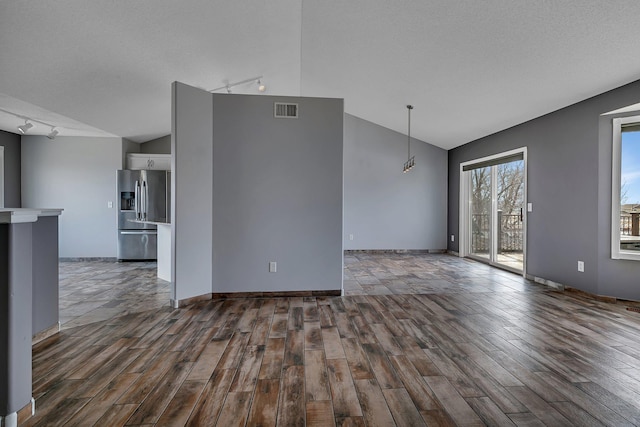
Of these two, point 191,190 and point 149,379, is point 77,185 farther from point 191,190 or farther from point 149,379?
point 149,379

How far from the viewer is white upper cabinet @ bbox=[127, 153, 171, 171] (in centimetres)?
670

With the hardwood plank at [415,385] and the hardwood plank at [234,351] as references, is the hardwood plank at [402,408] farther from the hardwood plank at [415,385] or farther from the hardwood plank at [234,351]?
the hardwood plank at [234,351]

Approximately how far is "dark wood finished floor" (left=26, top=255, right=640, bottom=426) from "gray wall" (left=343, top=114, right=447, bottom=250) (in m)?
4.00

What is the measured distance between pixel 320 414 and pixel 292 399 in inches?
8.4

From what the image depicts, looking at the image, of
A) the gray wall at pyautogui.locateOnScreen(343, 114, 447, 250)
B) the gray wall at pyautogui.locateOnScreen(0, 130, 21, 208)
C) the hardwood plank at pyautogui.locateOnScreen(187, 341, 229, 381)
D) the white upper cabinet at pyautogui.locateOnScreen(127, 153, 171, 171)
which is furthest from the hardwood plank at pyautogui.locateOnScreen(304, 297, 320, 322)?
the gray wall at pyautogui.locateOnScreen(0, 130, 21, 208)

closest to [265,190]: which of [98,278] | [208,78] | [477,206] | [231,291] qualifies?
[231,291]

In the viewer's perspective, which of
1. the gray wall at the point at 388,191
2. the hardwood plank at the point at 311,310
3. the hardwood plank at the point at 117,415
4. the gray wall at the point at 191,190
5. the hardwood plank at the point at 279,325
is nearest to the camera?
the hardwood plank at the point at 117,415

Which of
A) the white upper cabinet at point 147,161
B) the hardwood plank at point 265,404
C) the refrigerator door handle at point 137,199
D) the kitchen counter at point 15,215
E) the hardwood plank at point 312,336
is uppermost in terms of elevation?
the white upper cabinet at point 147,161

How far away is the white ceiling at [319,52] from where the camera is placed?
3016 mm

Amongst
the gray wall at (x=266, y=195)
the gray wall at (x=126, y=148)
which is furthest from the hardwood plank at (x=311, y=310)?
the gray wall at (x=126, y=148)

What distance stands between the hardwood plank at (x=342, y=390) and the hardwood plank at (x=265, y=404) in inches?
13.3

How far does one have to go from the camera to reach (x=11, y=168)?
19.9 feet

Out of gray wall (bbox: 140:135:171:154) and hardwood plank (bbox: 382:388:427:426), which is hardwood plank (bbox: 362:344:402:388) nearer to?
hardwood plank (bbox: 382:388:427:426)

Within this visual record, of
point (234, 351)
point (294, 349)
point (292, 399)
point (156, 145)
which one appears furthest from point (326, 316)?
point (156, 145)
